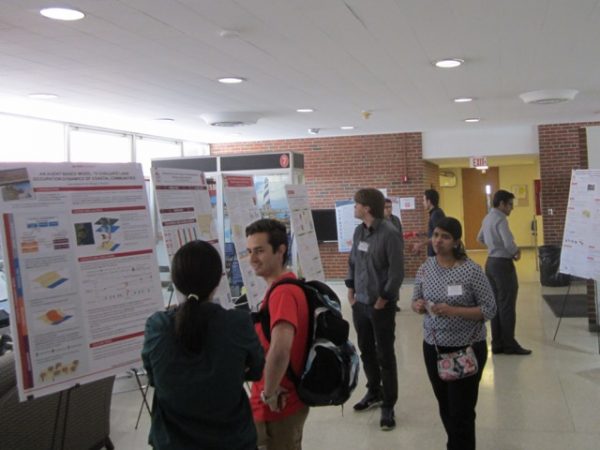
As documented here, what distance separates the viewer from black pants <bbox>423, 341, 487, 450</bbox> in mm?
3004

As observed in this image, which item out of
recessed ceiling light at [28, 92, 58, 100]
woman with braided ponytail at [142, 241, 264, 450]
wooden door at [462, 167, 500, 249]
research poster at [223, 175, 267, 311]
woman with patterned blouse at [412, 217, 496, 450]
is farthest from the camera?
wooden door at [462, 167, 500, 249]

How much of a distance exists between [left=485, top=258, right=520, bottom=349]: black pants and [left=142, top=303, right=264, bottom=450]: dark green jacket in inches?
175

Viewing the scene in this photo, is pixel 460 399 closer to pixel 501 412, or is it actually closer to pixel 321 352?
pixel 321 352

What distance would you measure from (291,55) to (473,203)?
44.0 feet

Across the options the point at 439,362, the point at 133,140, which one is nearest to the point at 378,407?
the point at 439,362

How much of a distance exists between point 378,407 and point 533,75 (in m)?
3.69

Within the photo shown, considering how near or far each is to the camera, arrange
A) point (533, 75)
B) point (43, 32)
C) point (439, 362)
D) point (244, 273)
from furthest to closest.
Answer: point (533, 75) < point (244, 273) < point (43, 32) < point (439, 362)

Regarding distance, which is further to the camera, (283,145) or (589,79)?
(283,145)

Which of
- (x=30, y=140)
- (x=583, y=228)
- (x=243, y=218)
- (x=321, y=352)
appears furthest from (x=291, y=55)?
(x=30, y=140)

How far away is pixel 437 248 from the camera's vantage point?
312cm

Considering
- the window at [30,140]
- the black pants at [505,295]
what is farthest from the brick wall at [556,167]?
the window at [30,140]

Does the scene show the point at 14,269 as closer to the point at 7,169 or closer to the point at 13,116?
the point at 7,169

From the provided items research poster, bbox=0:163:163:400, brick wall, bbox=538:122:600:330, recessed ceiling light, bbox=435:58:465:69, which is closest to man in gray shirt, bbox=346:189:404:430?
research poster, bbox=0:163:163:400

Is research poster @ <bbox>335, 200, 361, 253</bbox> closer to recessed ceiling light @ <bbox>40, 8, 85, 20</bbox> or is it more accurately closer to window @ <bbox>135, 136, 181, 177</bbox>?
window @ <bbox>135, 136, 181, 177</bbox>
